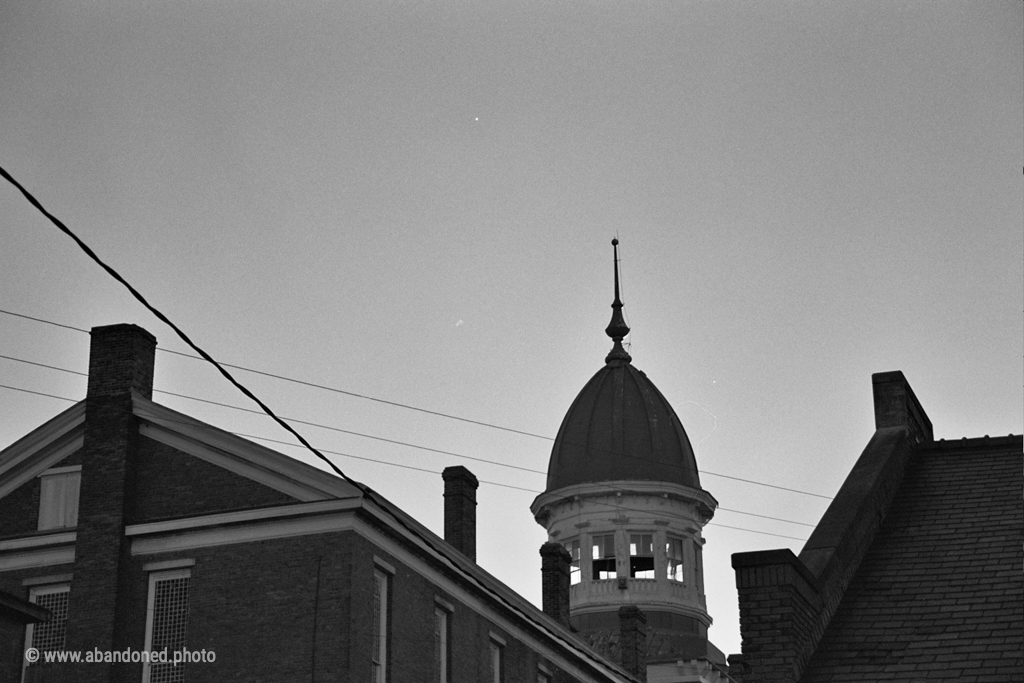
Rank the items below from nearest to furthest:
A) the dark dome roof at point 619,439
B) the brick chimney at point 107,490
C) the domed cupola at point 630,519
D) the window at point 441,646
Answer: the brick chimney at point 107,490
the window at point 441,646
the domed cupola at point 630,519
the dark dome roof at point 619,439

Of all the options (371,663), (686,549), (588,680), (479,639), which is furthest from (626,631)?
(686,549)

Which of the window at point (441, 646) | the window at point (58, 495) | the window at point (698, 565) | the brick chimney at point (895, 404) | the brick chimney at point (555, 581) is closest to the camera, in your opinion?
the brick chimney at point (895, 404)

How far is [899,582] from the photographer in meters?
18.5

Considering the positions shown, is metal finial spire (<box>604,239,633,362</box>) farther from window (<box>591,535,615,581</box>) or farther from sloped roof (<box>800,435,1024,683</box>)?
sloped roof (<box>800,435,1024,683</box>)

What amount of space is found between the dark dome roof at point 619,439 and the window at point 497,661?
111 ft

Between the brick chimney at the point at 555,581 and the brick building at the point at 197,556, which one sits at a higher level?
the brick chimney at the point at 555,581

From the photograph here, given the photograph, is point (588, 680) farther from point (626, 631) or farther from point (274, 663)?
point (274, 663)

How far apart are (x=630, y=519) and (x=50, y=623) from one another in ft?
138

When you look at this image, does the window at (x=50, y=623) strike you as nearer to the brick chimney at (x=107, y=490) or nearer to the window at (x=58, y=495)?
the brick chimney at (x=107, y=490)

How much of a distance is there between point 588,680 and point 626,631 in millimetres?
4991

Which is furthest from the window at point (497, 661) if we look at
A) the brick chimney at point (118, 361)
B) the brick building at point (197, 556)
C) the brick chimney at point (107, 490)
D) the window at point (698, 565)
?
the window at point (698, 565)

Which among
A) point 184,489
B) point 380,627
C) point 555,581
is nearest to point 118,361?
point 184,489

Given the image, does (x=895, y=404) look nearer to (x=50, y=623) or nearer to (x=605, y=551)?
(x=50, y=623)

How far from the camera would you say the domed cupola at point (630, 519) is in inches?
2891
